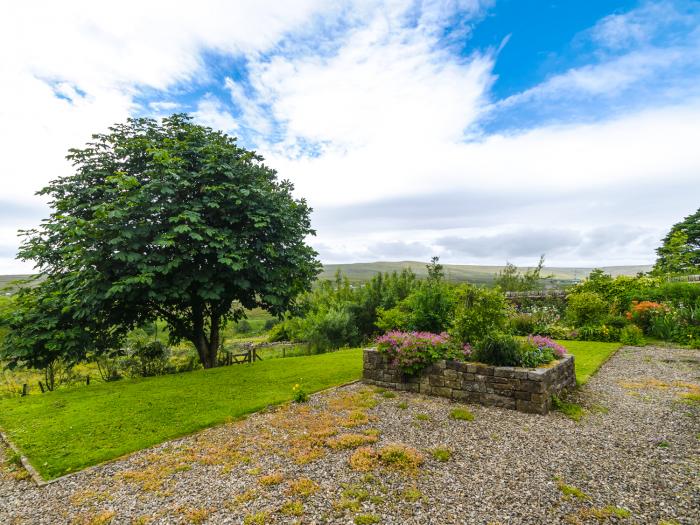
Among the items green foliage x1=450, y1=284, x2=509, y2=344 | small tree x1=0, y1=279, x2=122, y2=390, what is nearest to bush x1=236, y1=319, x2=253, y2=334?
small tree x1=0, y1=279, x2=122, y2=390

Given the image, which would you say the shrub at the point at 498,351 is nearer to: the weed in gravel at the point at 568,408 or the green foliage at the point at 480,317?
the green foliage at the point at 480,317

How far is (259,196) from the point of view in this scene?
8547 millimetres

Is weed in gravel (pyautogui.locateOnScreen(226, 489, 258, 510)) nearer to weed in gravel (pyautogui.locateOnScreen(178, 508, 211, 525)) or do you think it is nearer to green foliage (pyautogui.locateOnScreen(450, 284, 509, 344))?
weed in gravel (pyautogui.locateOnScreen(178, 508, 211, 525))

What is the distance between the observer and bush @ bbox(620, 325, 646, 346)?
41.6 ft

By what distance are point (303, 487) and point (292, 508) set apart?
36 centimetres

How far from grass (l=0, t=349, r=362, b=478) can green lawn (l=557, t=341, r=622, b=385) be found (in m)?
5.82

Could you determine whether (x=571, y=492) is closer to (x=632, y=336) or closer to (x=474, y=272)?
(x=632, y=336)

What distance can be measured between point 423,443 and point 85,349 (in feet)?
26.4

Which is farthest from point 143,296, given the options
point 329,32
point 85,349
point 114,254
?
point 329,32

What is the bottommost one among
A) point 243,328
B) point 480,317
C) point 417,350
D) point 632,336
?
point 243,328

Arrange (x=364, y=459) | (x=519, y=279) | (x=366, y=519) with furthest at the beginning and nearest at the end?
(x=519, y=279) < (x=364, y=459) < (x=366, y=519)

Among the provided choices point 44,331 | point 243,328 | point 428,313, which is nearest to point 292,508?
point 428,313

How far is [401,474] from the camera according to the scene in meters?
4.09

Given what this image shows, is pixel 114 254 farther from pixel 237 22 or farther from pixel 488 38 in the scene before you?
pixel 488 38
